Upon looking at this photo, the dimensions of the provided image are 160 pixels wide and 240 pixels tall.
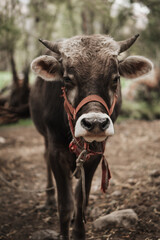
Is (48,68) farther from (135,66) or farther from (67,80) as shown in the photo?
(135,66)

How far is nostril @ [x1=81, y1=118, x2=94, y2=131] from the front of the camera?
8.05 feet

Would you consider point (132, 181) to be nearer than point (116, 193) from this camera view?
No

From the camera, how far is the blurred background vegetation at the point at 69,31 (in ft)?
25.2

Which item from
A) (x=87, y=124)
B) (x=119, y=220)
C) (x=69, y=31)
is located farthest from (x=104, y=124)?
(x=69, y=31)

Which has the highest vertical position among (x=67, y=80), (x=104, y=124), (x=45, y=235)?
(x=67, y=80)

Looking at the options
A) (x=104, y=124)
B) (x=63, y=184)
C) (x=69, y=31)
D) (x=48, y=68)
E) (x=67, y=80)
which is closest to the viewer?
(x=104, y=124)

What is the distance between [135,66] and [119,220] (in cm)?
200

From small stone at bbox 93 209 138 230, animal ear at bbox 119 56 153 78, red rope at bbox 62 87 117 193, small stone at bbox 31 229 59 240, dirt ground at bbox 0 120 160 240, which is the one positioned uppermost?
animal ear at bbox 119 56 153 78

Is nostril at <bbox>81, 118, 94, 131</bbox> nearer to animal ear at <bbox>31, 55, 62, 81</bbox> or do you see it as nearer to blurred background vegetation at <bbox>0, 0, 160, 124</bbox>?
animal ear at <bbox>31, 55, 62, 81</bbox>

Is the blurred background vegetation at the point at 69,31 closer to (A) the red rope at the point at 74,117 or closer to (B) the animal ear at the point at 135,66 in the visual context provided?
(B) the animal ear at the point at 135,66

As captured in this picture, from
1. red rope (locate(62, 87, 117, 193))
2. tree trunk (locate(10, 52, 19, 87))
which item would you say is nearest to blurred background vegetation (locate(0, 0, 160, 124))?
tree trunk (locate(10, 52, 19, 87))

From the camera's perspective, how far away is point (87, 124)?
2494 millimetres

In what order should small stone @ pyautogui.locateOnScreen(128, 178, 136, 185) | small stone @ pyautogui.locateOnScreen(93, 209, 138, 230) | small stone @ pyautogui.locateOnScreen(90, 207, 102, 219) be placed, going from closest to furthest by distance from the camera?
small stone @ pyautogui.locateOnScreen(93, 209, 138, 230), small stone @ pyautogui.locateOnScreen(90, 207, 102, 219), small stone @ pyautogui.locateOnScreen(128, 178, 136, 185)

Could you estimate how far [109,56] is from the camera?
116 inches
